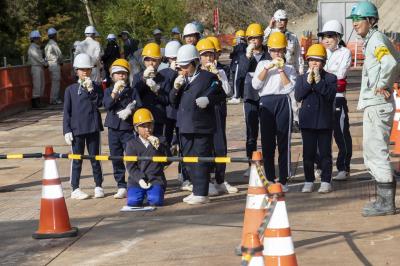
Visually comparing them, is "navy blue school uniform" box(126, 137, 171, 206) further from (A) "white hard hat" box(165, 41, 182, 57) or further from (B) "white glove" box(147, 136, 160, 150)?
(A) "white hard hat" box(165, 41, 182, 57)

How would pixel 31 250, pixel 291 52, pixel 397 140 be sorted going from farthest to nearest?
pixel 291 52, pixel 397 140, pixel 31 250

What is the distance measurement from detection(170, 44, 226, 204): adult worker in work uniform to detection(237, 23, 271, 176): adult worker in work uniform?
107 cm

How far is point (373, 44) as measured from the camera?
30.8 ft

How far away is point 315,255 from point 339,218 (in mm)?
1566

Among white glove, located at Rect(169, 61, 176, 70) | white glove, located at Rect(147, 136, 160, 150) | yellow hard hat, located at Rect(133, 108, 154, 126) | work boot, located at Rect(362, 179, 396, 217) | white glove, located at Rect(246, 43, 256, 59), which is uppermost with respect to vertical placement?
white glove, located at Rect(246, 43, 256, 59)

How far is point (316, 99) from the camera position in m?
10.9

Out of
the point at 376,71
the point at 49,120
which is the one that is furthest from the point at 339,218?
the point at 49,120

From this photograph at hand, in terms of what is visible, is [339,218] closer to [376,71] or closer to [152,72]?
[376,71]

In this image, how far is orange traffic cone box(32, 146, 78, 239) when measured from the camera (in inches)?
356

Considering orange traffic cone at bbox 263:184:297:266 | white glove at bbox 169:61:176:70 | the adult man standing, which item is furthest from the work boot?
the adult man standing

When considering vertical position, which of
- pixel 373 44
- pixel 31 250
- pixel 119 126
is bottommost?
pixel 31 250

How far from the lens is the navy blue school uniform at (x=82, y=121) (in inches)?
448

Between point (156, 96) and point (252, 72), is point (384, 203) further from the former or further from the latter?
point (156, 96)

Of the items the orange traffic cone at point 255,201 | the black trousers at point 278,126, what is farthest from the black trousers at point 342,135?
the orange traffic cone at point 255,201
